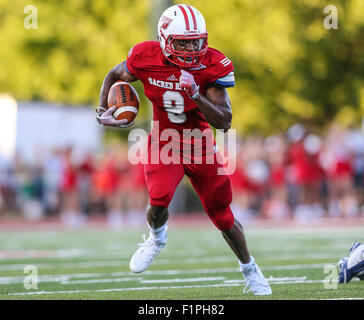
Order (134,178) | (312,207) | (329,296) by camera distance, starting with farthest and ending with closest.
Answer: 1. (134,178)
2. (312,207)
3. (329,296)

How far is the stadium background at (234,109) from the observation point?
14.6 meters

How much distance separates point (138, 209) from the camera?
1527 cm

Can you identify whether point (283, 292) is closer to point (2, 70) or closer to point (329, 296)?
point (329, 296)

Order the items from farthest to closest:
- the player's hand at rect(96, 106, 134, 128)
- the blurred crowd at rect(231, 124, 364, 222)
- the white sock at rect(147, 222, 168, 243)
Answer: the blurred crowd at rect(231, 124, 364, 222), the white sock at rect(147, 222, 168, 243), the player's hand at rect(96, 106, 134, 128)

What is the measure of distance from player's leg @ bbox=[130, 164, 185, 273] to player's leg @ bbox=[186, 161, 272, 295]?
0.18 metres

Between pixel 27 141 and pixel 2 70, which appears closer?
pixel 27 141

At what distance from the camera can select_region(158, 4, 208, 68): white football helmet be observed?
4914 mm

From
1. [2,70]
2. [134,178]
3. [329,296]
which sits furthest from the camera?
[2,70]

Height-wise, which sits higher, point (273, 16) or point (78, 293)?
point (273, 16)

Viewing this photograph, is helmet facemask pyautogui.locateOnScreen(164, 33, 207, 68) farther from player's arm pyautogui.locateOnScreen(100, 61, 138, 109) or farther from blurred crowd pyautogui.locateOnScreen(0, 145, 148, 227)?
blurred crowd pyautogui.locateOnScreen(0, 145, 148, 227)

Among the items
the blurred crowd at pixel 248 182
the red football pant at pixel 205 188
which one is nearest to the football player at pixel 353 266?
the red football pant at pixel 205 188

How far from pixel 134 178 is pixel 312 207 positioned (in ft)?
11.9

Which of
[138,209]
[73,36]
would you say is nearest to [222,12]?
[73,36]

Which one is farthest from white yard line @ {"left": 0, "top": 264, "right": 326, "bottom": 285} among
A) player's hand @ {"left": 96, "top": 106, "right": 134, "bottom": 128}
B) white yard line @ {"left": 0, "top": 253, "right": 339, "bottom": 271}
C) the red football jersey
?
the red football jersey
